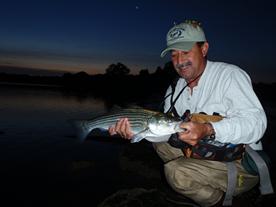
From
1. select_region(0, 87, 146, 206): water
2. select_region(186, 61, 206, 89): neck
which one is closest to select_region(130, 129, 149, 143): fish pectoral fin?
select_region(186, 61, 206, 89): neck

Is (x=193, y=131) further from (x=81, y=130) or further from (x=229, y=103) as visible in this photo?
(x=81, y=130)

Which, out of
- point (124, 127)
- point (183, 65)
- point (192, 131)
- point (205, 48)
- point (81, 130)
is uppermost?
point (205, 48)

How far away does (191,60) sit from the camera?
5.11m

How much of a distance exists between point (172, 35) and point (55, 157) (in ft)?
32.4

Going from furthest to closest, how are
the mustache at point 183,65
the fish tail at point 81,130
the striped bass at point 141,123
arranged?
the fish tail at point 81,130 < the mustache at point 183,65 < the striped bass at point 141,123

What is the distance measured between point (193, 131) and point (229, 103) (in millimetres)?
1042

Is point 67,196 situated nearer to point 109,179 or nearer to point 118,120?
point 109,179

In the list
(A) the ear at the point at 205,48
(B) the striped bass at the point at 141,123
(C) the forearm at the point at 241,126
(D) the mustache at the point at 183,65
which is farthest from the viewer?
(A) the ear at the point at 205,48

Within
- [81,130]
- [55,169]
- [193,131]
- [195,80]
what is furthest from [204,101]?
[55,169]

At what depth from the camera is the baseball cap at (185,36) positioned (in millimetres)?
5020

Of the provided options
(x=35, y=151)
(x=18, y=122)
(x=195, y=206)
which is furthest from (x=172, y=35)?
(x=18, y=122)

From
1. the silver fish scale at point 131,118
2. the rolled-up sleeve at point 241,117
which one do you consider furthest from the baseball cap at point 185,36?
the silver fish scale at point 131,118

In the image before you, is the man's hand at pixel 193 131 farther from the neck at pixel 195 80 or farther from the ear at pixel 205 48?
the ear at pixel 205 48

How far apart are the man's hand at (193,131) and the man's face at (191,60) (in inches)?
56.4
